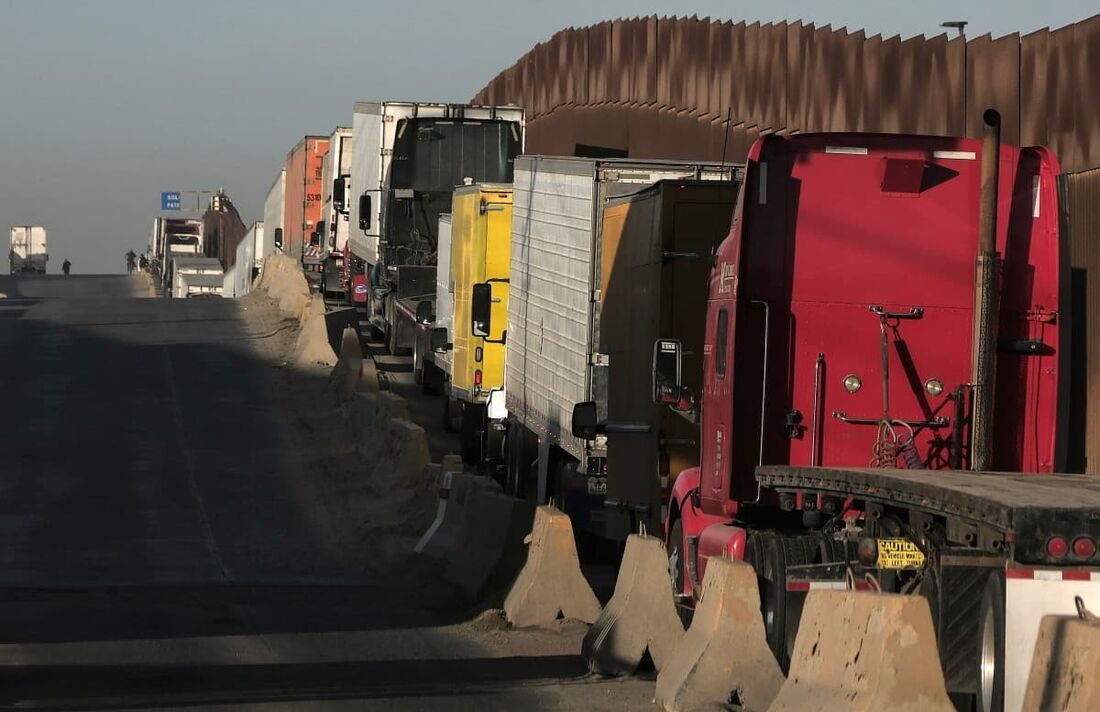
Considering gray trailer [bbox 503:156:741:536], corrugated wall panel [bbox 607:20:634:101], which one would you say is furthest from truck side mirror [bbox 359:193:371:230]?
gray trailer [bbox 503:156:741:536]

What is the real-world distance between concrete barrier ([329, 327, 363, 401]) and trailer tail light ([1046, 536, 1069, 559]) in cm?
2198

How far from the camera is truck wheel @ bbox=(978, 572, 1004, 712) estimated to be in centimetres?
779

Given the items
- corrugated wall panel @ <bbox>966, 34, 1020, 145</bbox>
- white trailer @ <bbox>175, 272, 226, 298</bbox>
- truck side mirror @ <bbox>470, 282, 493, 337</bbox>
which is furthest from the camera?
white trailer @ <bbox>175, 272, 226, 298</bbox>

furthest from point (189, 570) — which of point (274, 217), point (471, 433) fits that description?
point (274, 217)

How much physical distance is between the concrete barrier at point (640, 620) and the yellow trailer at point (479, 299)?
1187cm

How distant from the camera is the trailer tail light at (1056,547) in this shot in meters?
7.31

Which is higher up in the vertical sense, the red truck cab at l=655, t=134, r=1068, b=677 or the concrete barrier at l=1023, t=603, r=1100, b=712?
the red truck cab at l=655, t=134, r=1068, b=677

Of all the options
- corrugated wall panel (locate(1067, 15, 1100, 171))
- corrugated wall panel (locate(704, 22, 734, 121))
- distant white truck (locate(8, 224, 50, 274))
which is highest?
corrugated wall panel (locate(704, 22, 734, 121))

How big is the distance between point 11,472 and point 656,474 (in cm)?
1246

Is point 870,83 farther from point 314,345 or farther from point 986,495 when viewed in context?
point 986,495

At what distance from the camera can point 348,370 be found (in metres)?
29.8

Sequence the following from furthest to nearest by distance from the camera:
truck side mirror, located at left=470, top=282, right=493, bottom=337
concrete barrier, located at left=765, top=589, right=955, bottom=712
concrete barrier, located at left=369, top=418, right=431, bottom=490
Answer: truck side mirror, located at left=470, top=282, right=493, bottom=337 < concrete barrier, located at left=369, top=418, right=431, bottom=490 < concrete barrier, located at left=765, top=589, right=955, bottom=712

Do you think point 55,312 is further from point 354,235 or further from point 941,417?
point 941,417

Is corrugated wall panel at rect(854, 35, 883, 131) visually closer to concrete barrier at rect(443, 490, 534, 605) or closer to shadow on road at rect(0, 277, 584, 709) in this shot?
shadow on road at rect(0, 277, 584, 709)
